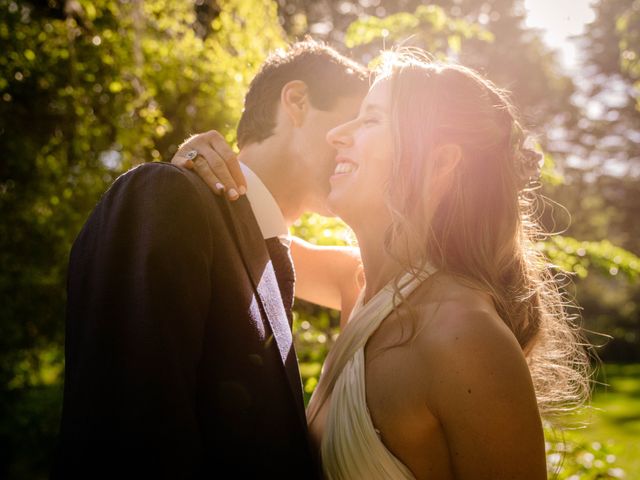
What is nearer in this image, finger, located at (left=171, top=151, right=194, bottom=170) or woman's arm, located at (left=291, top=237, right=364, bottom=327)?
finger, located at (left=171, top=151, right=194, bottom=170)

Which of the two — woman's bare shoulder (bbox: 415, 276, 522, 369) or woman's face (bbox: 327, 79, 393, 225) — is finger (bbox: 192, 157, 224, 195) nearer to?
woman's face (bbox: 327, 79, 393, 225)

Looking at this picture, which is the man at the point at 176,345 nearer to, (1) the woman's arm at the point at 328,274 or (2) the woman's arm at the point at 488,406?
(2) the woman's arm at the point at 488,406

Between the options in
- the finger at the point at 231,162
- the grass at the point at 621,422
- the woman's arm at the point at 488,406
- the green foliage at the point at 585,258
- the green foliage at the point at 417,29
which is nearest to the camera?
the woman's arm at the point at 488,406

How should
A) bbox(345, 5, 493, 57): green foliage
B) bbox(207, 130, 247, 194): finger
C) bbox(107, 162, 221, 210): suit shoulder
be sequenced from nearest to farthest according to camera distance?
1. bbox(107, 162, 221, 210): suit shoulder
2. bbox(207, 130, 247, 194): finger
3. bbox(345, 5, 493, 57): green foliage

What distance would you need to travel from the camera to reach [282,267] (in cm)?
246

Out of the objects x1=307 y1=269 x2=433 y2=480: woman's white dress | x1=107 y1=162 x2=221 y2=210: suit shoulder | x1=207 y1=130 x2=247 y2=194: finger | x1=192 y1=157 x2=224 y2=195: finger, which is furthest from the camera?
x1=207 y1=130 x2=247 y2=194: finger

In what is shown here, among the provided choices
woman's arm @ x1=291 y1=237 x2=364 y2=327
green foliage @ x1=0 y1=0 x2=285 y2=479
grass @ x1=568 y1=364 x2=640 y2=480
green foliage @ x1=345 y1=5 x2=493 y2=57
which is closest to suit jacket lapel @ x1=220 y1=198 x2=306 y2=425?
woman's arm @ x1=291 y1=237 x2=364 y2=327

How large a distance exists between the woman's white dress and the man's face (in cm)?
83

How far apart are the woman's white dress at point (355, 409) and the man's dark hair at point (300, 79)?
117 cm

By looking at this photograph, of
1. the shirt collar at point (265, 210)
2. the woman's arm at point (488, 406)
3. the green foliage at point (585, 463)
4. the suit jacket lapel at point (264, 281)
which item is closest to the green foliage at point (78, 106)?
the shirt collar at point (265, 210)

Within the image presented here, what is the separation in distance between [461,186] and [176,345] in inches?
48.2

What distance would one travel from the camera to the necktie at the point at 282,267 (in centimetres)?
246

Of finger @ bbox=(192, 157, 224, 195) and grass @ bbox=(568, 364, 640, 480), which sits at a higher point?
finger @ bbox=(192, 157, 224, 195)

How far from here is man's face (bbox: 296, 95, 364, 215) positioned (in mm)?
2971
